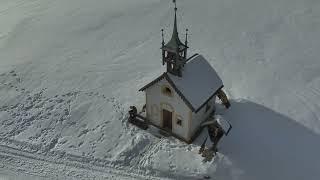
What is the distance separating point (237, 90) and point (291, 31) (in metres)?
9.55

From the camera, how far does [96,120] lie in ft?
73.2

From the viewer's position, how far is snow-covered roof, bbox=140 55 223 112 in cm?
1834

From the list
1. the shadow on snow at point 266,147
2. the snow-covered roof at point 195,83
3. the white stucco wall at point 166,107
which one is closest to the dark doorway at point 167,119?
the white stucco wall at point 166,107

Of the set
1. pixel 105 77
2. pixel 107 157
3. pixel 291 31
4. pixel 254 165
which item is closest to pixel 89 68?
pixel 105 77

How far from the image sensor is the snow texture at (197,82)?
60.5ft

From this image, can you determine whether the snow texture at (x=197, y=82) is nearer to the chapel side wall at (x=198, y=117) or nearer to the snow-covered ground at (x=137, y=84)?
the chapel side wall at (x=198, y=117)

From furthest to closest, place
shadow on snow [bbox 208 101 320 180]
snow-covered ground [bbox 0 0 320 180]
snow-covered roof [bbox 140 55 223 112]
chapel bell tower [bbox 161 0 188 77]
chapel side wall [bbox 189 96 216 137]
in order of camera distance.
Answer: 1. snow-covered ground [bbox 0 0 320 180]
2. chapel side wall [bbox 189 96 216 137]
3. shadow on snow [bbox 208 101 320 180]
4. snow-covered roof [bbox 140 55 223 112]
5. chapel bell tower [bbox 161 0 188 77]

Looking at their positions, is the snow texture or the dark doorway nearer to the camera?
the snow texture

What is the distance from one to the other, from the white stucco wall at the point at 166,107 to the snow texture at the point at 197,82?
1.59ft

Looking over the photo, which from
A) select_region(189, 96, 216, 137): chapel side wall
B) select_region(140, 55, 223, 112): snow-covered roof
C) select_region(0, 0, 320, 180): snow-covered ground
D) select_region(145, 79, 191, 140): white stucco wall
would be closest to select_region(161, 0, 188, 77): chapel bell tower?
select_region(140, 55, 223, 112): snow-covered roof

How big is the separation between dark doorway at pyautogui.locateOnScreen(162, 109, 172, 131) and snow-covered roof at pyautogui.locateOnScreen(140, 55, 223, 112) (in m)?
1.81

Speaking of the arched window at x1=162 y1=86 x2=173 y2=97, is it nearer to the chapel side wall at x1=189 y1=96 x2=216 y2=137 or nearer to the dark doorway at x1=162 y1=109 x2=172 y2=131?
the dark doorway at x1=162 y1=109 x2=172 y2=131

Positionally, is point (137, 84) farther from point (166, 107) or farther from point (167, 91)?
point (167, 91)

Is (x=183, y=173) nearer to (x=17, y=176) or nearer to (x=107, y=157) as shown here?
(x=107, y=157)
